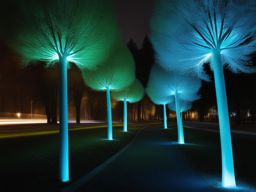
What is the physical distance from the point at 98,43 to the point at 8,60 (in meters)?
33.2

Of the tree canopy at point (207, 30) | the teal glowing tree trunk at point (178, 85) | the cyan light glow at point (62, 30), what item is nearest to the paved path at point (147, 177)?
the tree canopy at point (207, 30)

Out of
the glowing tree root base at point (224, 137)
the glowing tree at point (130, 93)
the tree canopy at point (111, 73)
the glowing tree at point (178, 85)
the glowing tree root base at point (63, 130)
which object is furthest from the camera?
the glowing tree at point (130, 93)

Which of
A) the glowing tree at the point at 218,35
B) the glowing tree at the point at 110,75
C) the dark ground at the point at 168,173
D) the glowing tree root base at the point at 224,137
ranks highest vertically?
the glowing tree at the point at 110,75

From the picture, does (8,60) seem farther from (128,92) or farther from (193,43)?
(193,43)

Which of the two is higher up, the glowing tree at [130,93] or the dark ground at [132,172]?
the glowing tree at [130,93]

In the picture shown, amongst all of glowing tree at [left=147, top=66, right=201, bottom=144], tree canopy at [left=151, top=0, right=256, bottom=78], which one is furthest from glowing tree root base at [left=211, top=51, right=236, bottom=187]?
glowing tree at [left=147, top=66, right=201, bottom=144]

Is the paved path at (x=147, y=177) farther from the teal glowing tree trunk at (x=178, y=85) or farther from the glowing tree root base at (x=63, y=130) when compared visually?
the teal glowing tree trunk at (x=178, y=85)

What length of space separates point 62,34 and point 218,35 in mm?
4708

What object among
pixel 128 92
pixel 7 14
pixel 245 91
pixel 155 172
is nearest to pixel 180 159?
pixel 155 172

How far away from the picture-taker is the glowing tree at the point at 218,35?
7.04 meters

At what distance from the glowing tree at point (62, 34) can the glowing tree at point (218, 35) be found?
7.96ft

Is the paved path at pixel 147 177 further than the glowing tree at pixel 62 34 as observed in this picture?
No

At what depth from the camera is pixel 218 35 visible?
741cm

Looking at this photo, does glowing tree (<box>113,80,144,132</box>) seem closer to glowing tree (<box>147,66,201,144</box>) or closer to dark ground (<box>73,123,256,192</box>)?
A: glowing tree (<box>147,66,201,144</box>)
